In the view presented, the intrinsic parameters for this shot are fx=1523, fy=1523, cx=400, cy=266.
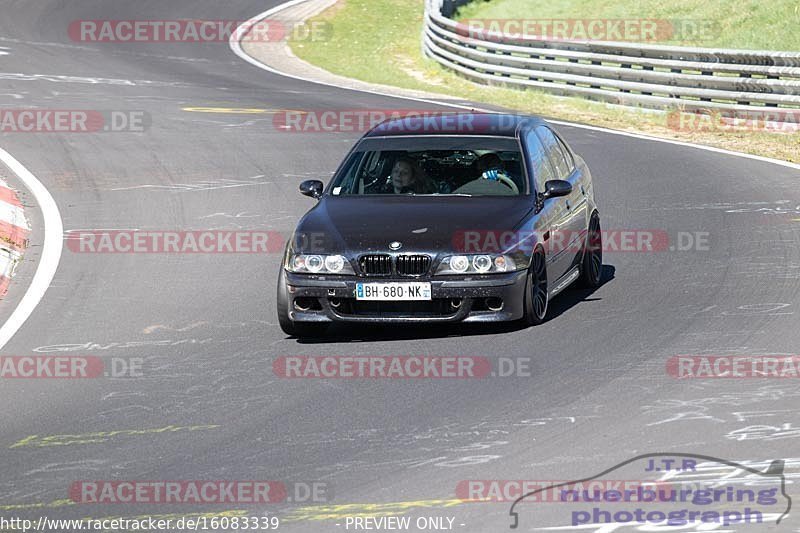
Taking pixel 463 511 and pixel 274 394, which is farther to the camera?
pixel 274 394

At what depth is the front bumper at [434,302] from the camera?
10867mm

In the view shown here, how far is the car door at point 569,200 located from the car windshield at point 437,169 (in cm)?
63

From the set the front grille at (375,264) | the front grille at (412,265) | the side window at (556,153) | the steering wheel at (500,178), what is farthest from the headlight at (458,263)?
the side window at (556,153)

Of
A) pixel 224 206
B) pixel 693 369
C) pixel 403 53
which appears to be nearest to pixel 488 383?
pixel 693 369

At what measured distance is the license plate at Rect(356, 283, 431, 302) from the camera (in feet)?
35.6

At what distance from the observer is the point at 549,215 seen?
39.2 ft

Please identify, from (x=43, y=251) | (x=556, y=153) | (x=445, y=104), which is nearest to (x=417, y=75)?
(x=445, y=104)

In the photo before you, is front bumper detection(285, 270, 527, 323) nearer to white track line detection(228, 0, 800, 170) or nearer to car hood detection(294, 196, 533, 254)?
car hood detection(294, 196, 533, 254)

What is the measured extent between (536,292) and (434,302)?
869 mm

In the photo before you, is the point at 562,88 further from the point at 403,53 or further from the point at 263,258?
the point at 263,258

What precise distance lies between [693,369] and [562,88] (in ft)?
61.5

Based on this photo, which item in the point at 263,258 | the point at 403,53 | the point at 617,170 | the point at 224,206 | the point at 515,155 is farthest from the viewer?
the point at 403,53

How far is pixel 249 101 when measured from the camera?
26984 millimetres

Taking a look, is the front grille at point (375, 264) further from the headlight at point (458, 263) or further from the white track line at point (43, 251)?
the white track line at point (43, 251)
